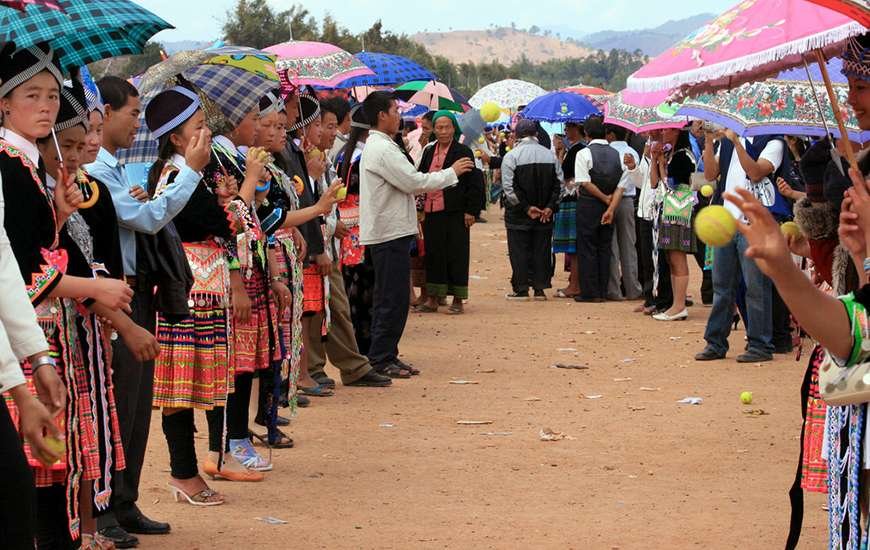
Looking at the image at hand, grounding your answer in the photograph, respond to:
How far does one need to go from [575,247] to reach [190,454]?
1101cm

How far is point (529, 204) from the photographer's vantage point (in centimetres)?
1662

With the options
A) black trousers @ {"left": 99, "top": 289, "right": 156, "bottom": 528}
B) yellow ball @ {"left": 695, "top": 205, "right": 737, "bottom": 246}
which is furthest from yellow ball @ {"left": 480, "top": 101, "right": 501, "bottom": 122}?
yellow ball @ {"left": 695, "top": 205, "right": 737, "bottom": 246}

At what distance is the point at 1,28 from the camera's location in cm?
425

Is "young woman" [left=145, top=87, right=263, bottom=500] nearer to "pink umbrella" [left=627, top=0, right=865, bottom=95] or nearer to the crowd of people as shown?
the crowd of people

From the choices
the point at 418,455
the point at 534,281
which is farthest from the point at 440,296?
the point at 418,455

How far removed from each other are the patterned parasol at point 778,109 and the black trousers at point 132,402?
3569mm

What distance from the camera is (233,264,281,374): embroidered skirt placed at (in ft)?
22.5

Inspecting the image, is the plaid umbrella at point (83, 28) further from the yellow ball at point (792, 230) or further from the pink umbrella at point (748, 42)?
the yellow ball at point (792, 230)

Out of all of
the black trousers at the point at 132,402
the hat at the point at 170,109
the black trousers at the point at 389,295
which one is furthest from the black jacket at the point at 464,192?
the black trousers at the point at 132,402

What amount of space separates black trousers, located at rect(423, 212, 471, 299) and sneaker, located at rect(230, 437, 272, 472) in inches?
299

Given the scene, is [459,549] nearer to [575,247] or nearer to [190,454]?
[190,454]

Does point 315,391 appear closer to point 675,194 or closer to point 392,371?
point 392,371

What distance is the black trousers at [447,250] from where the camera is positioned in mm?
14797

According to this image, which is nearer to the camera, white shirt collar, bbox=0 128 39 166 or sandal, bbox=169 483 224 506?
white shirt collar, bbox=0 128 39 166
